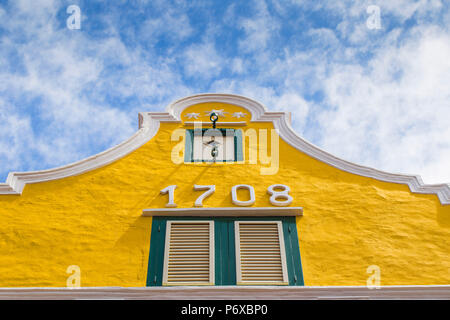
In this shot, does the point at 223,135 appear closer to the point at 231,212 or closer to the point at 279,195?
the point at 279,195

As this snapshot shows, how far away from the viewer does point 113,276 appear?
7.65 meters

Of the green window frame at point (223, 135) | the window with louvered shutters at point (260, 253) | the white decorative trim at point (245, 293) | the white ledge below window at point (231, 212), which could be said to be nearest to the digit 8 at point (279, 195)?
the white ledge below window at point (231, 212)

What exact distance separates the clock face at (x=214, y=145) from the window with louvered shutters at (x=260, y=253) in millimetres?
2158

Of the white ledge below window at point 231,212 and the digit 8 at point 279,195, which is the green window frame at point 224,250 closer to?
the white ledge below window at point 231,212

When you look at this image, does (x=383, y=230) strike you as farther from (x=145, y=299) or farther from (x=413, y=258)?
(x=145, y=299)

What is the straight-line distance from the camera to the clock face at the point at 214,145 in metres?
10.4

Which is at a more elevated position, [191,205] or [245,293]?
[191,205]

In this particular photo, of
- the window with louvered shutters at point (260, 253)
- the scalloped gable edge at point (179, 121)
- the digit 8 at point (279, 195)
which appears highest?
the scalloped gable edge at point (179, 121)

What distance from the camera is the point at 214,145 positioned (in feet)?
35.2

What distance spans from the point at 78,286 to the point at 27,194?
257cm

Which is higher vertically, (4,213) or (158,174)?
(158,174)

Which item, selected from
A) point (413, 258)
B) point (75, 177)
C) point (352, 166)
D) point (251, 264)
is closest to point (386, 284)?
point (413, 258)

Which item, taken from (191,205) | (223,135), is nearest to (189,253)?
(191,205)

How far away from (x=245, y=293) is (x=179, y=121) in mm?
5386
